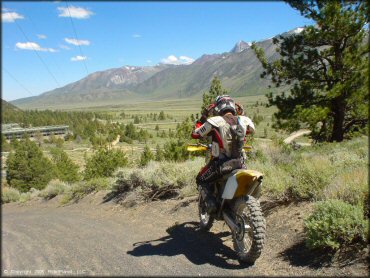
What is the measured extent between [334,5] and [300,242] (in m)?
15.2

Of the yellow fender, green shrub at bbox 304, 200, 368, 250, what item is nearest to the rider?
the yellow fender

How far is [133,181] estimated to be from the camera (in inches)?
439

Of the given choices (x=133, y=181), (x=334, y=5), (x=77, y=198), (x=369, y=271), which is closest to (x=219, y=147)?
(x=369, y=271)

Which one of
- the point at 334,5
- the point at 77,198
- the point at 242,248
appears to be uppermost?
the point at 334,5

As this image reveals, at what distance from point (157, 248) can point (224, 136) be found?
2268 millimetres

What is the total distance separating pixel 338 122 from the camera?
19859 mm

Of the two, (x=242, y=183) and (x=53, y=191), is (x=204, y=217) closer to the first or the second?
(x=242, y=183)

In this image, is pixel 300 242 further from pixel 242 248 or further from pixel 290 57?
pixel 290 57

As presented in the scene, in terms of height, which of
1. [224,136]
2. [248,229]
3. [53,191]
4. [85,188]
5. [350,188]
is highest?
[224,136]

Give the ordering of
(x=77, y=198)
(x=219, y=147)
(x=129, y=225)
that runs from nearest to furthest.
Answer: (x=219, y=147) → (x=129, y=225) → (x=77, y=198)

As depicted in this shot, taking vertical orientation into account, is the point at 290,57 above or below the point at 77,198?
above

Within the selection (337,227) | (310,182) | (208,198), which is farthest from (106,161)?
(337,227)

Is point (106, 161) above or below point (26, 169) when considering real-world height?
above

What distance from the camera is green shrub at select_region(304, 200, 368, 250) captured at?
4758 mm
